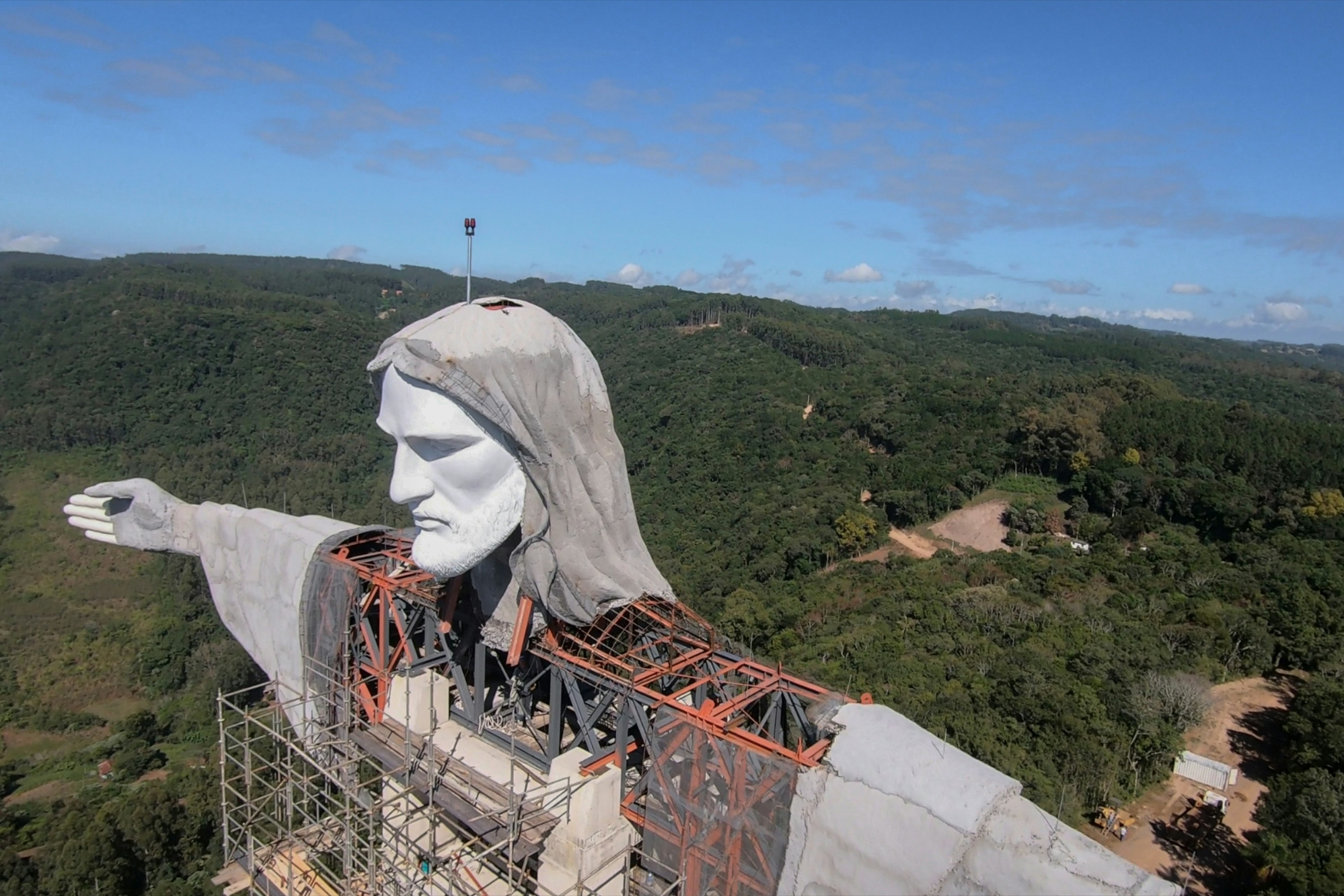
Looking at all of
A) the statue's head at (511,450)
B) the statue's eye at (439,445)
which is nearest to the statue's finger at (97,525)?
the statue's head at (511,450)

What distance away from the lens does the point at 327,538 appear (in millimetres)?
11969

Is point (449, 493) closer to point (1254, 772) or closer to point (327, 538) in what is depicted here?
point (327, 538)

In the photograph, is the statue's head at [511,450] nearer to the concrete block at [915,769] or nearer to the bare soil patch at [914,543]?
the concrete block at [915,769]

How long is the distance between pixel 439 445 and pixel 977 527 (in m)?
37.7

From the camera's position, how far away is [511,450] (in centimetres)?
743

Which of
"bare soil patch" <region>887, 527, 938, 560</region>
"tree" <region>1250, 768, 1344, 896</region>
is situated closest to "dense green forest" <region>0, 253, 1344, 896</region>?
"tree" <region>1250, 768, 1344, 896</region>

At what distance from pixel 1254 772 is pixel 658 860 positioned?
20093 mm

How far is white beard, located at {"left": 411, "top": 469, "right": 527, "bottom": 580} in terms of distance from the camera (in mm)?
7512

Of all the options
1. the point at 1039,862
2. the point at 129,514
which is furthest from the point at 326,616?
the point at 1039,862

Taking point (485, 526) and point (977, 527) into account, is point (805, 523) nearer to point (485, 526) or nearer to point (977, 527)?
point (977, 527)

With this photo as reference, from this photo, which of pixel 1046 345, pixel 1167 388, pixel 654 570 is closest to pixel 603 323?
pixel 1046 345

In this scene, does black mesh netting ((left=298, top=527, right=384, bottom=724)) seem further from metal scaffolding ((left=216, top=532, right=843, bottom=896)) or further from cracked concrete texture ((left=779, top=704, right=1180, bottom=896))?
cracked concrete texture ((left=779, top=704, right=1180, bottom=896))

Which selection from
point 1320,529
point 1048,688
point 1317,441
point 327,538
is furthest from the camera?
point 1317,441

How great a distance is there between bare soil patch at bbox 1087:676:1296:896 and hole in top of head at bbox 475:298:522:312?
16871 millimetres
